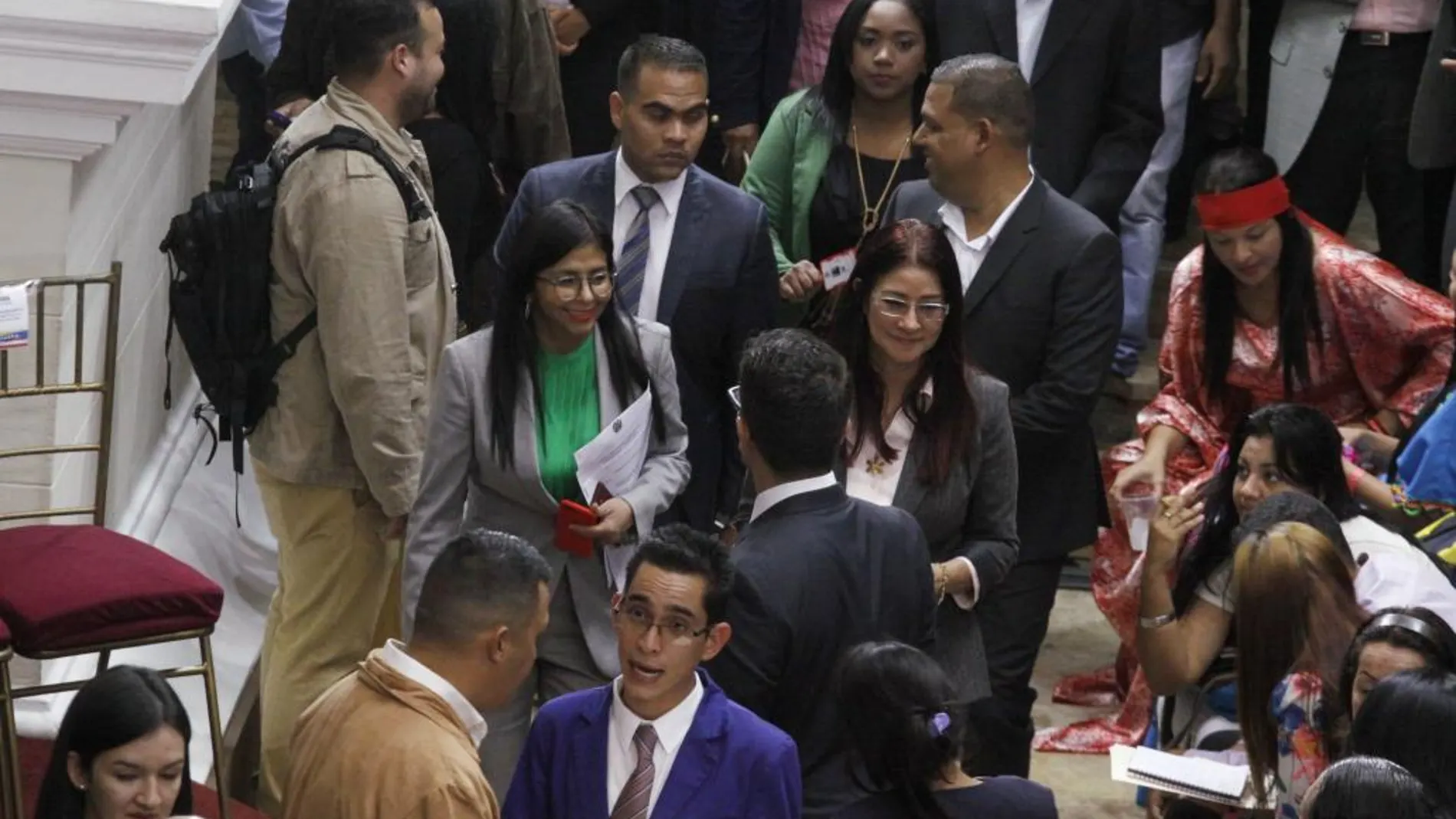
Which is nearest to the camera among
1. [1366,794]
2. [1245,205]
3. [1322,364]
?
[1366,794]

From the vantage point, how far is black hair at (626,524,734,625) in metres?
4.08

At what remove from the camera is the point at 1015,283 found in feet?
18.0

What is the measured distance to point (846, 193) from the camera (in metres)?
6.18

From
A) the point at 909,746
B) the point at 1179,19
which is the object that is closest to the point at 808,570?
the point at 909,746

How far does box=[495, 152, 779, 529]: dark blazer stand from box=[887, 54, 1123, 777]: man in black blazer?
433mm

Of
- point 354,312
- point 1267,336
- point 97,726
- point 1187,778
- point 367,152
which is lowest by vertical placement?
point 1187,778

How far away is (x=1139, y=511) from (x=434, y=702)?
286 cm

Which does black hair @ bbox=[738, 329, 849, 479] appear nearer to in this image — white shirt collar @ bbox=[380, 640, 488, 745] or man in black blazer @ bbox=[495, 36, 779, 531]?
white shirt collar @ bbox=[380, 640, 488, 745]

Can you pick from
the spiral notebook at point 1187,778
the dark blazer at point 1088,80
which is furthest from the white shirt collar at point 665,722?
the dark blazer at point 1088,80

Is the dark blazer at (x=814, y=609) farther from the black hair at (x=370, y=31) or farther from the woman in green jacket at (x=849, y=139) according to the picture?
the woman in green jacket at (x=849, y=139)

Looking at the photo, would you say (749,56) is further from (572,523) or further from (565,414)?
(572,523)

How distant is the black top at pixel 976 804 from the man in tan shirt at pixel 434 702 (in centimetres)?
57

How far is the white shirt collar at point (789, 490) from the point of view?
4.27 meters

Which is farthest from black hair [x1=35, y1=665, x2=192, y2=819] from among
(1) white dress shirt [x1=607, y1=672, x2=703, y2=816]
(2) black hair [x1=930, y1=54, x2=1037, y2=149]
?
(2) black hair [x1=930, y1=54, x2=1037, y2=149]
